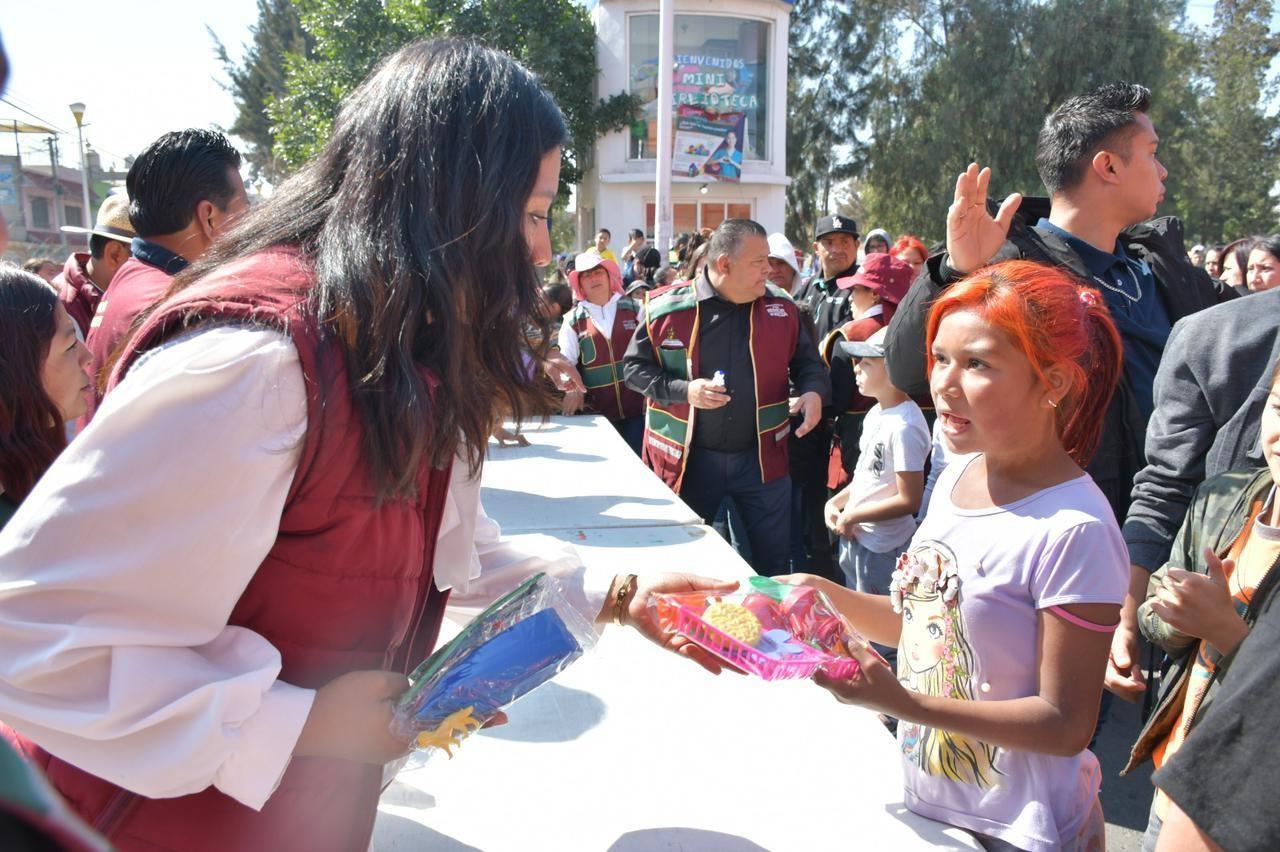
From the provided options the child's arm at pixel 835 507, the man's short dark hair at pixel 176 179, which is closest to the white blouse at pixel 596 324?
the child's arm at pixel 835 507

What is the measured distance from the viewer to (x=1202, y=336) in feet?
7.44

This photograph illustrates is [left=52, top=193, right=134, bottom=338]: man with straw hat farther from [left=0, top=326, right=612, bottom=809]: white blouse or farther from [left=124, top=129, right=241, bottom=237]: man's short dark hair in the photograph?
[left=0, top=326, right=612, bottom=809]: white blouse

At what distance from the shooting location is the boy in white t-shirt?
377cm

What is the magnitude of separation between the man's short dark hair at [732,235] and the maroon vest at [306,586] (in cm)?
357

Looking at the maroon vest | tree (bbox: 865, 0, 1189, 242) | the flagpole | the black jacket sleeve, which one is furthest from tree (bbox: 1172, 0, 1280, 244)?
the maroon vest

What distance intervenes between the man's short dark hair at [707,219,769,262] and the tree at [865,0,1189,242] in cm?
2211

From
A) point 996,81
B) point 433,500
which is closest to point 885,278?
point 433,500

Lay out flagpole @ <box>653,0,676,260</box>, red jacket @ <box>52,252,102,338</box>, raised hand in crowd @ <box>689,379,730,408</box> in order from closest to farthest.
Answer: red jacket @ <box>52,252,102,338</box> → raised hand in crowd @ <box>689,379,730,408</box> → flagpole @ <box>653,0,676,260</box>

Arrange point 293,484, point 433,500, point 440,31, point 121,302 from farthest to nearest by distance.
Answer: point 440,31 → point 121,302 → point 433,500 → point 293,484

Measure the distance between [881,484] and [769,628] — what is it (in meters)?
2.59

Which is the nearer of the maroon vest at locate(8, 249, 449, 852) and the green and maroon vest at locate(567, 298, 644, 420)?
the maroon vest at locate(8, 249, 449, 852)

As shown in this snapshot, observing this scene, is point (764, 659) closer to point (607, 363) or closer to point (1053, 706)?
point (1053, 706)

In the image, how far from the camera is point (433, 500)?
4.16ft

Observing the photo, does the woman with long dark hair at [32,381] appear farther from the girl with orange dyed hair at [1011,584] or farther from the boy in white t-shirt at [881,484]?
the boy in white t-shirt at [881,484]
